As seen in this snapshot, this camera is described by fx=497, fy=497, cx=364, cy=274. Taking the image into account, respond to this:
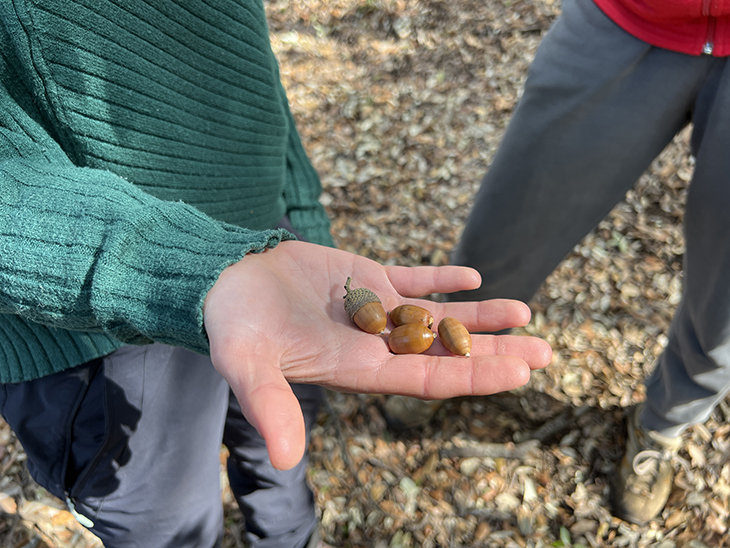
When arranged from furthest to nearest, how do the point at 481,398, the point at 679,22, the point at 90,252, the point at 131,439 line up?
the point at 481,398
the point at 679,22
the point at 131,439
the point at 90,252

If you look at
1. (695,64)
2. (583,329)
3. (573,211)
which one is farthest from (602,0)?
(583,329)

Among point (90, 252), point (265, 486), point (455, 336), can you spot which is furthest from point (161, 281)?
point (265, 486)

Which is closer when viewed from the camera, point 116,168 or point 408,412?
point 116,168

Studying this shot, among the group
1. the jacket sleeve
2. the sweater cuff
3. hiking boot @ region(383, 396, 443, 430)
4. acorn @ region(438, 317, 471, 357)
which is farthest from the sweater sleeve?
hiking boot @ region(383, 396, 443, 430)

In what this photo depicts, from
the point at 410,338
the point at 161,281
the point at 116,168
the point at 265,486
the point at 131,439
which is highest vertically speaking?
the point at 116,168

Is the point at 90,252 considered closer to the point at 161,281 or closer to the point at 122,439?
the point at 161,281

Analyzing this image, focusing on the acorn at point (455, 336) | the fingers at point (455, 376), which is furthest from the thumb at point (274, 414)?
the acorn at point (455, 336)

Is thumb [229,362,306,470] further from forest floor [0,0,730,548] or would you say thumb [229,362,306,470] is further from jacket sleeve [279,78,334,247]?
forest floor [0,0,730,548]

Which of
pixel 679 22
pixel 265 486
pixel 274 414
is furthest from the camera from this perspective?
pixel 265 486
